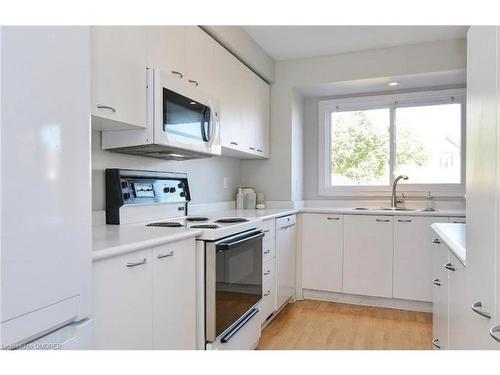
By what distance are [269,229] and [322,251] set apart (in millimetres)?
942

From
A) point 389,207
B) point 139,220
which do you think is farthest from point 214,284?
point 389,207

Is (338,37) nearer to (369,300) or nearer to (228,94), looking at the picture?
(228,94)

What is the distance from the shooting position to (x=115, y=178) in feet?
6.48

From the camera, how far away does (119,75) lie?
1665 millimetres

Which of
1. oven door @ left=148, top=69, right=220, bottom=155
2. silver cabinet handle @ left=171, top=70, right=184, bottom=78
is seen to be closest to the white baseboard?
oven door @ left=148, top=69, right=220, bottom=155

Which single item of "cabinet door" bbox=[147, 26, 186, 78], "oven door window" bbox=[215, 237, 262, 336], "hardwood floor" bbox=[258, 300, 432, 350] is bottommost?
"hardwood floor" bbox=[258, 300, 432, 350]

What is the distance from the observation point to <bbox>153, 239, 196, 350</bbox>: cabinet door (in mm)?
1474

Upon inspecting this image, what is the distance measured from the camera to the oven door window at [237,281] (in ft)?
6.07

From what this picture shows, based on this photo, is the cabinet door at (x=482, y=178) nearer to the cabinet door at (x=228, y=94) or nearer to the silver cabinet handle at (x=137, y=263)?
the silver cabinet handle at (x=137, y=263)

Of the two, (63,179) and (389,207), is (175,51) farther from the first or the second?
(389,207)

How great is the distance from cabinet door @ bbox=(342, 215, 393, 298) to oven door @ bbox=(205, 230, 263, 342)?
4.08 ft

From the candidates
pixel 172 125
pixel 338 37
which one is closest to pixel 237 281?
pixel 172 125

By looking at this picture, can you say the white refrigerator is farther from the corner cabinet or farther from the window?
the window
